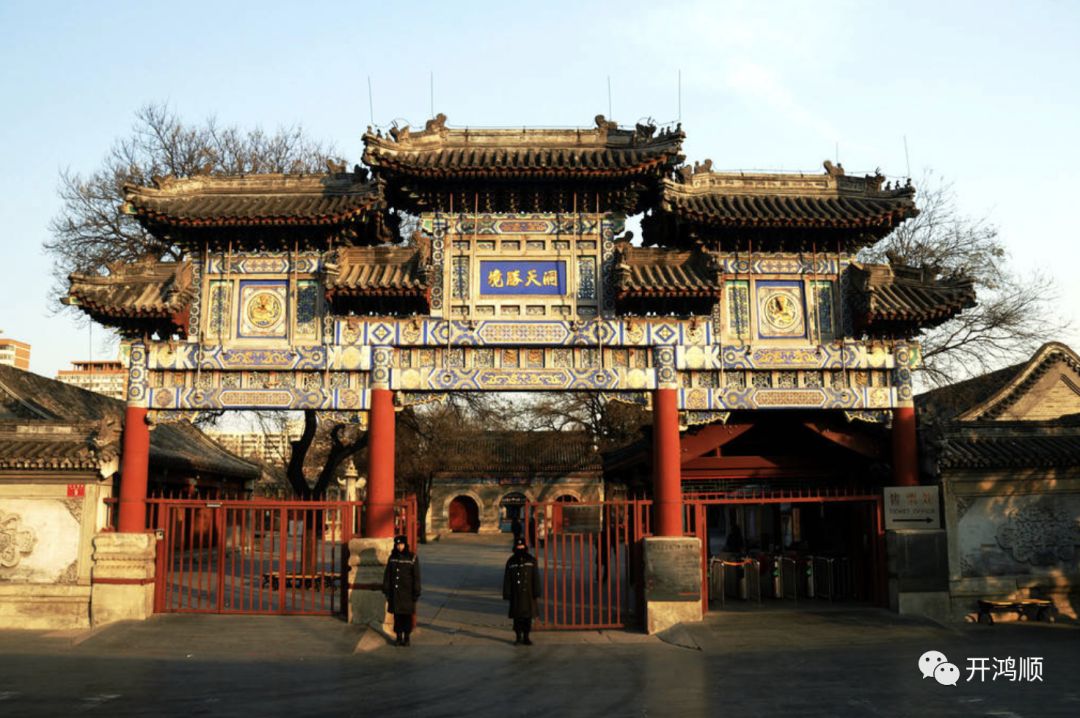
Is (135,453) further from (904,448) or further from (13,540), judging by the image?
(904,448)

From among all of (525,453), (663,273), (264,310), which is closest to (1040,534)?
(663,273)

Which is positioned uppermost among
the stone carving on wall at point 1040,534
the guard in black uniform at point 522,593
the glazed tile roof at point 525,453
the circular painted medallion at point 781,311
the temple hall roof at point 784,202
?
the temple hall roof at point 784,202

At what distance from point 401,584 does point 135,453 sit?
5.14 metres

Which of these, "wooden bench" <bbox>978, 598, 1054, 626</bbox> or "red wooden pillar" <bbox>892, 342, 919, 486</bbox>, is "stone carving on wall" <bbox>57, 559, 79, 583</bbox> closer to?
"red wooden pillar" <bbox>892, 342, 919, 486</bbox>

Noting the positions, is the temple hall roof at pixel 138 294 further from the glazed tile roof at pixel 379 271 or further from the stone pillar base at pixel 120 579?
the stone pillar base at pixel 120 579

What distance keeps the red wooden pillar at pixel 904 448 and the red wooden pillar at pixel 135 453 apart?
40.4 ft

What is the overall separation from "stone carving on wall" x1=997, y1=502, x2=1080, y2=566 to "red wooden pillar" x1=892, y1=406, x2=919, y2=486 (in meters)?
1.73

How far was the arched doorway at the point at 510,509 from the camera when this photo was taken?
4728 cm

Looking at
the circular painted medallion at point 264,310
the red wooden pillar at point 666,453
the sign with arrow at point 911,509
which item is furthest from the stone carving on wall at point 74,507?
the sign with arrow at point 911,509

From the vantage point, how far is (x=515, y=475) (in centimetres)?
4791

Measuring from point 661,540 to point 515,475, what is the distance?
33.8 metres

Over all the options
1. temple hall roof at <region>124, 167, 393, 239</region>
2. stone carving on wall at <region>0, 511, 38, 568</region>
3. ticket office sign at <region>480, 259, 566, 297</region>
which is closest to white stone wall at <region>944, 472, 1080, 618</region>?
ticket office sign at <region>480, 259, 566, 297</region>

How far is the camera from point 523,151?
16016 mm

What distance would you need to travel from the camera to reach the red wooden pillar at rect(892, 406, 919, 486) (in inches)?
598
